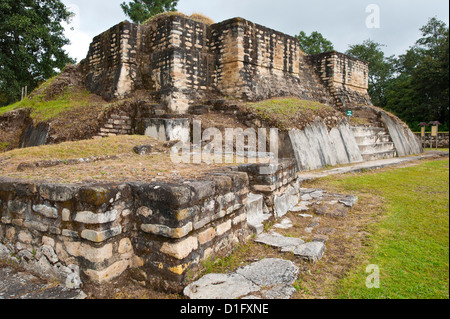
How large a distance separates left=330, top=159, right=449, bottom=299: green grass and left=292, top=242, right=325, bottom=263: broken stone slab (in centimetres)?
38

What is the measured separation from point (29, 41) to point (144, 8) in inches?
469

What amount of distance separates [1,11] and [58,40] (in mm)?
2838

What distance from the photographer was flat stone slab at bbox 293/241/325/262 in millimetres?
2926

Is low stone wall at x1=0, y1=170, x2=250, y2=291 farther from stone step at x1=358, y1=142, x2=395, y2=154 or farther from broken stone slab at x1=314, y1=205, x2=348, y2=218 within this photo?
stone step at x1=358, y1=142, x2=395, y2=154

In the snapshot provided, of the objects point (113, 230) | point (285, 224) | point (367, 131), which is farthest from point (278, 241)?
point (367, 131)

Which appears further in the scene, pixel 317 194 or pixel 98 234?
pixel 317 194

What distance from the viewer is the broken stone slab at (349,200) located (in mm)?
4998

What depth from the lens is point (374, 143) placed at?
504 inches

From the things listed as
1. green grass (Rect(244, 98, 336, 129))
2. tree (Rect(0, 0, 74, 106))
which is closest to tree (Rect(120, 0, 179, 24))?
tree (Rect(0, 0, 74, 106))

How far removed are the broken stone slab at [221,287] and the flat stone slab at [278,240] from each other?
877 millimetres

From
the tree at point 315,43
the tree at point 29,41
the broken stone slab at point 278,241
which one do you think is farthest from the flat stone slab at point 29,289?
the tree at point 315,43

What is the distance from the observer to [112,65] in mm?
11273

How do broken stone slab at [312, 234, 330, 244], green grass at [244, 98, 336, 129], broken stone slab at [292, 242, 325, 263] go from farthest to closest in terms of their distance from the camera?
green grass at [244, 98, 336, 129] → broken stone slab at [312, 234, 330, 244] → broken stone slab at [292, 242, 325, 263]

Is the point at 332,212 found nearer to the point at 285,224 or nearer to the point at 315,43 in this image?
the point at 285,224
